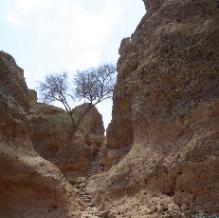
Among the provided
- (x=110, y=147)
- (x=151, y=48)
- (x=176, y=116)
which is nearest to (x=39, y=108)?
(x=110, y=147)

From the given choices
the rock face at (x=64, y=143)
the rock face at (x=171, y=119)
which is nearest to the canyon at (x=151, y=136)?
the rock face at (x=171, y=119)

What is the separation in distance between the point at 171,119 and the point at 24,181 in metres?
3.71

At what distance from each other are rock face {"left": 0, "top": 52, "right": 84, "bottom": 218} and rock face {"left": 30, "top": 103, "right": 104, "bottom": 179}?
11.4 m

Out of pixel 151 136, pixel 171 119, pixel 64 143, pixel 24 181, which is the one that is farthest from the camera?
pixel 64 143

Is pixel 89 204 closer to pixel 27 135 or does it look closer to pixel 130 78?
pixel 27 135

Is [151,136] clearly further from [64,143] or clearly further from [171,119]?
[64,143]

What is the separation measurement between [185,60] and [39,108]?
1707 cm

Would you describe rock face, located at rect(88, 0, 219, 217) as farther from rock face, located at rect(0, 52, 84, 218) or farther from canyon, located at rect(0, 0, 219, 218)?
rock face, located at rect(0, 52, 84, 218)

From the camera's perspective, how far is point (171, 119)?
10.9 m

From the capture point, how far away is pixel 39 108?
1074 inches

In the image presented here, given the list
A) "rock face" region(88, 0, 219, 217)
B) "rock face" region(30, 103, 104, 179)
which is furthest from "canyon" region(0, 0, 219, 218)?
"rock face" region(30, 103, 104, 179)

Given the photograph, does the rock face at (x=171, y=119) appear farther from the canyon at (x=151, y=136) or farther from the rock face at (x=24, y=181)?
the rock face at (x=24, y=181)

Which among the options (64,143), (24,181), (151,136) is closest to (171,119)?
(151,136)

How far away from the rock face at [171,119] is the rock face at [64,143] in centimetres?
1026
